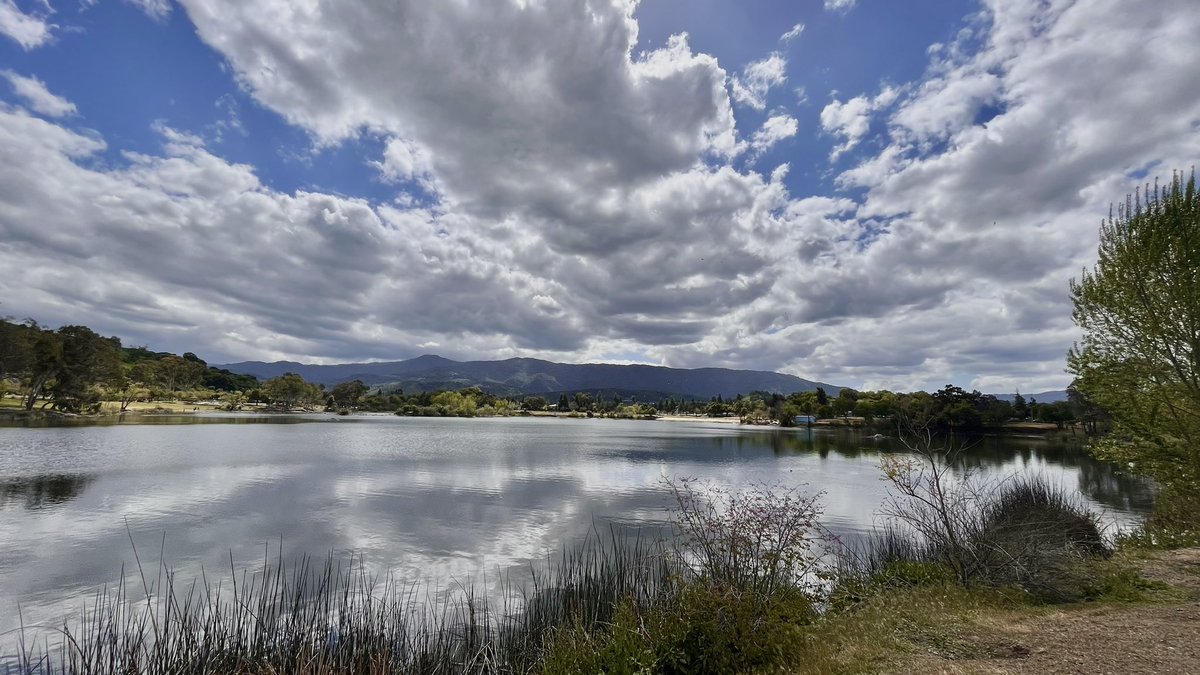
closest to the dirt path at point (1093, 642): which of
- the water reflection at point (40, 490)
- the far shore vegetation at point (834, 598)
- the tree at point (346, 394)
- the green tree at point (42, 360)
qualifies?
the far shore vegetation at point (834, 598)

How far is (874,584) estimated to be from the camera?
492 inches

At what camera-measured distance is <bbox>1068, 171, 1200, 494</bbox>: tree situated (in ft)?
43.6

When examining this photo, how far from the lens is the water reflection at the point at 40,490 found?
2216 centimetres

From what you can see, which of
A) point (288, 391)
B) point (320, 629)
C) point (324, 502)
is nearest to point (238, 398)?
point (288, 391)

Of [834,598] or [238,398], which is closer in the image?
[834,598]

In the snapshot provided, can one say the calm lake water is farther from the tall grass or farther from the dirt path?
the dirt path

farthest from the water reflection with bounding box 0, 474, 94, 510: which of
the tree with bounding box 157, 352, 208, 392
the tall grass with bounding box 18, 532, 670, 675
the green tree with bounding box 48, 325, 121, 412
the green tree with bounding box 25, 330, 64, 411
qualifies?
the tree with bounding box 157, 352, 208, 392

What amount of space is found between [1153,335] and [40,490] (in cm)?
4284

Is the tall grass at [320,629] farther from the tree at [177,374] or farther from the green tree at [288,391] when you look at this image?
the green tree at [288,391]

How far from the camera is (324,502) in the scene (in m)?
24.9

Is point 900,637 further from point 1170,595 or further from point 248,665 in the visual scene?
point 248,665

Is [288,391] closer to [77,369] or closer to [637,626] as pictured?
[77,369]

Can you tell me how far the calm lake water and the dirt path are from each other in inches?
461

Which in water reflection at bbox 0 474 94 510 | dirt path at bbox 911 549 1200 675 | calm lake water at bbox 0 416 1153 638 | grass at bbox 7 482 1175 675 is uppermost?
dirt path at bbox 911 549 1200 675
